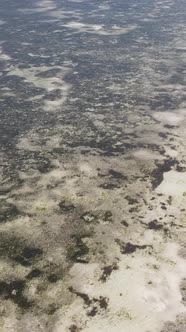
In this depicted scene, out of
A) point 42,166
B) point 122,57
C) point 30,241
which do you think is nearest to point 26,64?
point 122,57

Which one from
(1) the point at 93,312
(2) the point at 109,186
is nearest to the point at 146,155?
(2) the point at 109,186

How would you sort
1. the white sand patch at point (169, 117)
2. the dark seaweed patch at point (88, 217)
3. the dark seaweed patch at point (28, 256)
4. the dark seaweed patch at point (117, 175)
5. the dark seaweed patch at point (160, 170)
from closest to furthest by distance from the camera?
the dark seaweed patch at point (28, 256) → the dark seaweed patch at point (88, 217) → the dark seaweed patch at point (160, 170) → the dark seaweed patch at point (117, 175) → the white sand patch at point (169, 117)

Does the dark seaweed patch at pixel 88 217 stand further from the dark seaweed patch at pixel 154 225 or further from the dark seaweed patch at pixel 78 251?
the dark seaweed patch at pixel 154 225

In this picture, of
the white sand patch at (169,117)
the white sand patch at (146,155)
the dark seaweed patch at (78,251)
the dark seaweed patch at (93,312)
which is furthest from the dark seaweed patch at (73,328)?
the white sand patch at (169,117)

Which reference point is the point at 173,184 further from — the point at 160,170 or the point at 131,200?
the point at 131,200

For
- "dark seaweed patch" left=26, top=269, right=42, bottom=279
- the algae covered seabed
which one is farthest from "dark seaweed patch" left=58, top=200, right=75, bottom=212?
"dark seaweed patch" left=26, top=269, right=42, bottom=279
